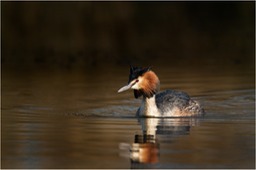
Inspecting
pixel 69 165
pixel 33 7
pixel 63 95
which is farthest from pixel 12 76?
pixel 69 165

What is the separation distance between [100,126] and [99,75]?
8.26 m

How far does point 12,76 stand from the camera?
23156 millimetres

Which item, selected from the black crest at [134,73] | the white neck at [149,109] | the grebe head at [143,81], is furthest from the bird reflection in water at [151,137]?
the black crest at [134,73]

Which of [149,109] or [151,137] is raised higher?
[149,109]

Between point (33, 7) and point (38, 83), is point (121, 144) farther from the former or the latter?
point (33, 7)

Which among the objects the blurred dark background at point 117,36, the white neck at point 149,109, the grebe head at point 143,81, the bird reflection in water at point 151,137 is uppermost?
the blurred dark background at point 117,36

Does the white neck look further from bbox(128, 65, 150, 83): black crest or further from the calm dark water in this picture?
bbox(128, 65, 150, 83): black crest

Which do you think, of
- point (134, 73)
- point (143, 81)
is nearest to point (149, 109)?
point (143, 81)

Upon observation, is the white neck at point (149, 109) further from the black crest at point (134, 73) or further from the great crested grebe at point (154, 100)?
the black crest at point (134, 73)

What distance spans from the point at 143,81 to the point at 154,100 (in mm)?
487

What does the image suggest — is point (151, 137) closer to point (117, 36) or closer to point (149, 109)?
point (149, 109)

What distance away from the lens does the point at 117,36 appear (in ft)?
97.1

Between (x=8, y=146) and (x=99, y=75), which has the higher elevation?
(x=99, y=75)

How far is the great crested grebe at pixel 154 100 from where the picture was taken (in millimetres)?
15827
